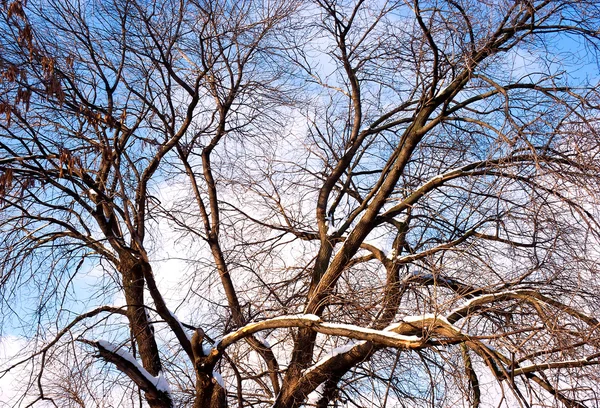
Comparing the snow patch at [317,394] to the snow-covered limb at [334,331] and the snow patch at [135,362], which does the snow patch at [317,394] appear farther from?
the snow patch at [135,362]

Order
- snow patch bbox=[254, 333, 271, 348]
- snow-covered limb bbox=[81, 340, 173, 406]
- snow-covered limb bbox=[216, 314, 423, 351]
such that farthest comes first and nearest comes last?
snow patch bbox=[254, 333, 271, 348]
snow-covered limb bbox=[81, 340, 173, 406]
snow-covered limb bbox=[216, 314, 423, 351]

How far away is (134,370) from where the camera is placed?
21.5 ft

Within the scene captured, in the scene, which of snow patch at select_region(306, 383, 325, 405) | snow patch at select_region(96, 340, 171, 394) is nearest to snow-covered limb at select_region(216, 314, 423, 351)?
snow patch at select_region(96, 340, 171, 394)

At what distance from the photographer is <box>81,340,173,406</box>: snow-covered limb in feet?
21.2

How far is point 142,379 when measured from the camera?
665cm

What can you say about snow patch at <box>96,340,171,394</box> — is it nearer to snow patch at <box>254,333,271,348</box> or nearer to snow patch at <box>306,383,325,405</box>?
snow patch at <box>254,333,271,348</box>

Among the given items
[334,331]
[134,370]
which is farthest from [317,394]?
[134,370]

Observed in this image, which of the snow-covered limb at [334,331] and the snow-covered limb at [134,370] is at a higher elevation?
the snow-covered limb at [134,370]

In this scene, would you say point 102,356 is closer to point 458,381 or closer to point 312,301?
point 312,301

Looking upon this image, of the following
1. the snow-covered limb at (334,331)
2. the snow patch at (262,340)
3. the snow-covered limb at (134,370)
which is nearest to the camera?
the snow-covered limb at (334,331)

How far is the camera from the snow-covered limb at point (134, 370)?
6.47m

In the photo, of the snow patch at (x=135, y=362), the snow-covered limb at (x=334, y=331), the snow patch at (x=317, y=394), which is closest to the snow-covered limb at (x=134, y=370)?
the snow patch at (x=135, y=362)

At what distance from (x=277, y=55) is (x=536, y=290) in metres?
4.32

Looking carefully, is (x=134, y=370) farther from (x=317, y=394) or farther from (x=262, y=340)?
(x=317, y=394)
